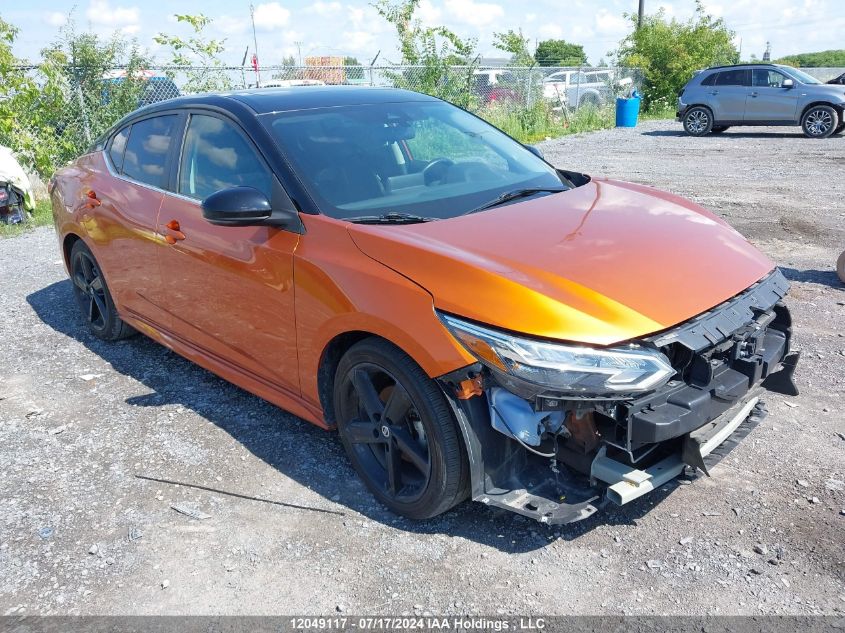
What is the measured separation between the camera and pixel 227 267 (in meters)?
3.73

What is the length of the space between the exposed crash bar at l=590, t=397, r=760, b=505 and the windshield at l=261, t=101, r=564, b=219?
1.32m

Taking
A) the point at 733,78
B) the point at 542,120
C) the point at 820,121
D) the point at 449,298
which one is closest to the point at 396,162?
the point at 449,298

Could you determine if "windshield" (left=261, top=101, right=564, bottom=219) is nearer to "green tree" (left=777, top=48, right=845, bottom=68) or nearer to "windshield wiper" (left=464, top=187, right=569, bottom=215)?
"windshield wiper" (left=464, top=187, right=569, bottom=215)

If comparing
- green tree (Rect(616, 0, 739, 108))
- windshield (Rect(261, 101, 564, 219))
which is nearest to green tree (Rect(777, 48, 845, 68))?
green tree (Rect(616, 0, 739, 108))

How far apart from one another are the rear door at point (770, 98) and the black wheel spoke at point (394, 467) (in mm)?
18892

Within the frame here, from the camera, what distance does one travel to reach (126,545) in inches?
124

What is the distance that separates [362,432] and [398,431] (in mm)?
258

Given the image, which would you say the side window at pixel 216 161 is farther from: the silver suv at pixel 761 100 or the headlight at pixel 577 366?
the silver suv at pixel 761 100

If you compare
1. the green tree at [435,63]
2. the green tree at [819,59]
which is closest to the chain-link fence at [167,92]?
the green tree at [435,63]

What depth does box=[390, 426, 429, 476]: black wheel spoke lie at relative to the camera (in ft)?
9.85

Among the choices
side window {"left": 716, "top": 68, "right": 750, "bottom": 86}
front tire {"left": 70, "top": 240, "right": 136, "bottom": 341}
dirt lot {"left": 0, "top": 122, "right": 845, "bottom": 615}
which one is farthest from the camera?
side window {"left": 716, "top": 68, "right": 750, "bottom": 86}

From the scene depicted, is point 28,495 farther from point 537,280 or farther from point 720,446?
point 720,446

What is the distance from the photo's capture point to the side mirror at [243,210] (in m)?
3.29

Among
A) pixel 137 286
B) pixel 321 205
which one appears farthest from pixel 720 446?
pixel 137 286
